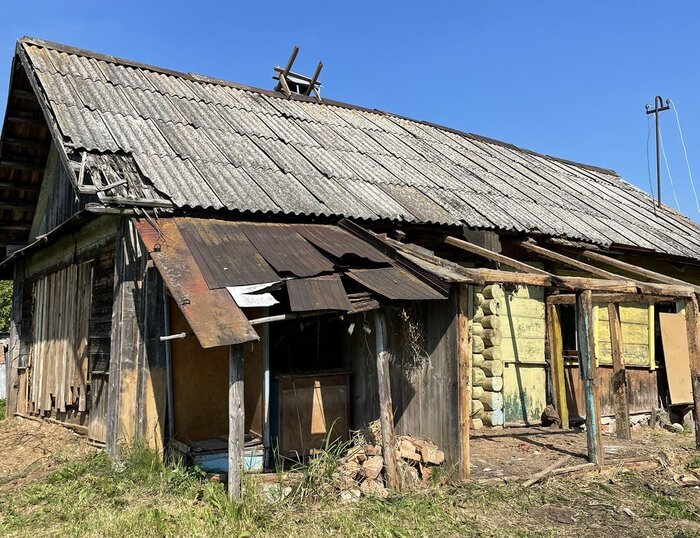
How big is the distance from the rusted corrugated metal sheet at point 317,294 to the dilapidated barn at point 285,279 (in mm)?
32

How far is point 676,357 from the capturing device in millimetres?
11008

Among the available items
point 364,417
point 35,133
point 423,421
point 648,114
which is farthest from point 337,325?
point 648,114

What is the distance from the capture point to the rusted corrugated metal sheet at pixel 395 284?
231 inches

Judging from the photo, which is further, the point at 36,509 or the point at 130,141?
the point at 130,141

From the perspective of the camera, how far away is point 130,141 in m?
7.71

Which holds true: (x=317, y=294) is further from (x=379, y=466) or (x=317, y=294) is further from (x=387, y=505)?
(x=387, y=505)

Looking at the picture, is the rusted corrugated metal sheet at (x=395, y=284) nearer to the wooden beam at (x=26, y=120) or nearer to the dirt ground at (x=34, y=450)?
the dirt ground at (x=34, y=450)

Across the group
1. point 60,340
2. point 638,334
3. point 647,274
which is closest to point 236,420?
point 60,340

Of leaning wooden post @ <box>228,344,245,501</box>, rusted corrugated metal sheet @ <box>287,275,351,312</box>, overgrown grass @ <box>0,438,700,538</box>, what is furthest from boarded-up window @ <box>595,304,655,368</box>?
leaning wooden post @ <box>228,344,245,501</box>

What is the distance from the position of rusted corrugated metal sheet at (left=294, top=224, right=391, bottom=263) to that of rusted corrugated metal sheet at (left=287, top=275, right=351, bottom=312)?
0.48 meters

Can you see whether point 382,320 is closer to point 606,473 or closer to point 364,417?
point 364,417

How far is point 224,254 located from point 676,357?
855cm

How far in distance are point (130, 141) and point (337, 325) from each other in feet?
11.2

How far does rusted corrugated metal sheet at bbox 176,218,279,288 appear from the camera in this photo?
5.78 metres
